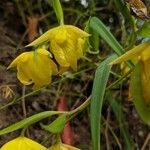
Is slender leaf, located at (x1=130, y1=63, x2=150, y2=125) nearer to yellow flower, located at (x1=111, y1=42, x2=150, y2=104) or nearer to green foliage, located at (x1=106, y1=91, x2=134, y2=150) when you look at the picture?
yellow flower, located at (x1=111, y1=42, x2=150, y2=104)

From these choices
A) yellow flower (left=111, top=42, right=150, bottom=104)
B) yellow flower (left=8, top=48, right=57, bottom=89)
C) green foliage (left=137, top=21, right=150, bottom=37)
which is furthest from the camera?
yellow flower (left=8, top=48, right=57, bottom=89)

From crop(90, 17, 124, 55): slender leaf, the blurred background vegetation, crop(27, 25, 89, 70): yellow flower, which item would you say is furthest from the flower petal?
the blurred background vegetation

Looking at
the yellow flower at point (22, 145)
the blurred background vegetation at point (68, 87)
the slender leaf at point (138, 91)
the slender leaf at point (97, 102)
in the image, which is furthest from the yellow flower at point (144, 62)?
the blurred background vegetation at point (68, 87)

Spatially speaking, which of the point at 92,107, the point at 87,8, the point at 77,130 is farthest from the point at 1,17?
the point at 92,107

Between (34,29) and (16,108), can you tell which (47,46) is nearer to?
(16,108)

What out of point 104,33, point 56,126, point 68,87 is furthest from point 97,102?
point 68,87

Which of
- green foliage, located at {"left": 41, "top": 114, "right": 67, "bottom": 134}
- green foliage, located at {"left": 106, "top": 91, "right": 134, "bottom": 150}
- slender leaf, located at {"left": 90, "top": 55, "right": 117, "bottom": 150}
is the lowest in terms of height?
green foliage, located at {"left": 106, "top": 91, "right": 134, "bottom": 150}

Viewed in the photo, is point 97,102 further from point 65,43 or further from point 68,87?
point 68,87
